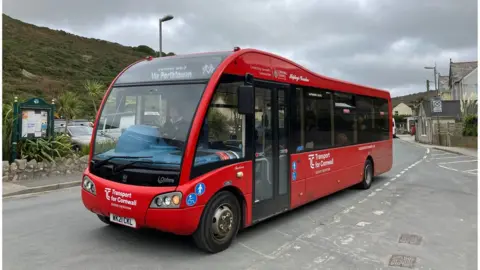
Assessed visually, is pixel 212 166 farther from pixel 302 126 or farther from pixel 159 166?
pixel 302 126

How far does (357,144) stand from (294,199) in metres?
3.43

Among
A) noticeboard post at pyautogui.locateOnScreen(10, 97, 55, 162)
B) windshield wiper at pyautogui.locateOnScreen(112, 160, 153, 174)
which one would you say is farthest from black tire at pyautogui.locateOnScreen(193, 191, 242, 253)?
noticeboard post at pyautogui.locateOnScreen(10, 97, 55, 162)

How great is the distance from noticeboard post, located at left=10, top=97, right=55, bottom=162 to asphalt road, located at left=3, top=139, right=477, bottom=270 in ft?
10.9

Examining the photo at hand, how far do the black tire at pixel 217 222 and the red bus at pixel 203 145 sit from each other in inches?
0.5

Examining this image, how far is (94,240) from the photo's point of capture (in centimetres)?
566

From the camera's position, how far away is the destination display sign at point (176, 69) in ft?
17.8

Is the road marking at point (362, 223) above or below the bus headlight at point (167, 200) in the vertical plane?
below

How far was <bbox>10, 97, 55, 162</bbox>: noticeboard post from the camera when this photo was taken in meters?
11.3

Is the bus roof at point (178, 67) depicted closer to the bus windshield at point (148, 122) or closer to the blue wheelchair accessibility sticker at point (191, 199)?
the bus windshield at point (148, 122)

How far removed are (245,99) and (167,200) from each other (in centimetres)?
160

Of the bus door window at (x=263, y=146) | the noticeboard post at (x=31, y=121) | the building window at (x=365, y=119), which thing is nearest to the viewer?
the bus door window at (x=263, y=146)

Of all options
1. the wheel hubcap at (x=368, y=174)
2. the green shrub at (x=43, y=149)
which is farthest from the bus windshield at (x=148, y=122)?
the green shrub at (x=43, y=149)

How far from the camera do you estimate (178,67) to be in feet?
18.3

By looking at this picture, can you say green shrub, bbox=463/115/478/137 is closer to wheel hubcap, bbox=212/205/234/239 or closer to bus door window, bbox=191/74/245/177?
bus door window, bbox=191/74/245/177
